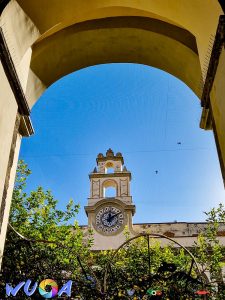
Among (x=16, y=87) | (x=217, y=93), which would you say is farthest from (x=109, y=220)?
(x=217, y=93)

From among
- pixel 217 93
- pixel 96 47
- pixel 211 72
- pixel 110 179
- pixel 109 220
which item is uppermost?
pixel 110 179

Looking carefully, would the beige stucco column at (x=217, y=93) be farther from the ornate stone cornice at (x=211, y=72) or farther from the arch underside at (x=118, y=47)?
the arch underside at (x=118, y=47)

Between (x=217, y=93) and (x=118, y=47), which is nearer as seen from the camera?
(x=217, y=93)

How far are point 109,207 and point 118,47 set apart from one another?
73.7 feet

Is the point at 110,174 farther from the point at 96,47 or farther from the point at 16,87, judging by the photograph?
the point at 16,87

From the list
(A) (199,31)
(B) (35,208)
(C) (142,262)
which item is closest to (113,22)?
(A) (199,31)

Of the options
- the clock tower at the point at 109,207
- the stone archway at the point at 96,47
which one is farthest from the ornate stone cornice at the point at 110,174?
the stone archway at the point at 96,47

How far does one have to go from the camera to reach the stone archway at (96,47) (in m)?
3.80

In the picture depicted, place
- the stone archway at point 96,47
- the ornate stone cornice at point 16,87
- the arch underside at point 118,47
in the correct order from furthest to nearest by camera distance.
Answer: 1. the arch underside at point 118,47
2. the stone archway at point 96,47
3. the ornate stone cornice at point 16,87

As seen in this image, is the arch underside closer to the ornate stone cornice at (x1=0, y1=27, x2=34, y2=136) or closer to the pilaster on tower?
the ornate stone cornice at (x1=0, y1=27, x2=34, y2=136)

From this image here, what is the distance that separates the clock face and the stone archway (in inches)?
860

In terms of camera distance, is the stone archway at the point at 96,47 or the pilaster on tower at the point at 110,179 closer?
the stone archway at the point at 96,47

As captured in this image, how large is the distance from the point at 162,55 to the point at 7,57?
2.81m

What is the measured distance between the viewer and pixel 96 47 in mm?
5742
